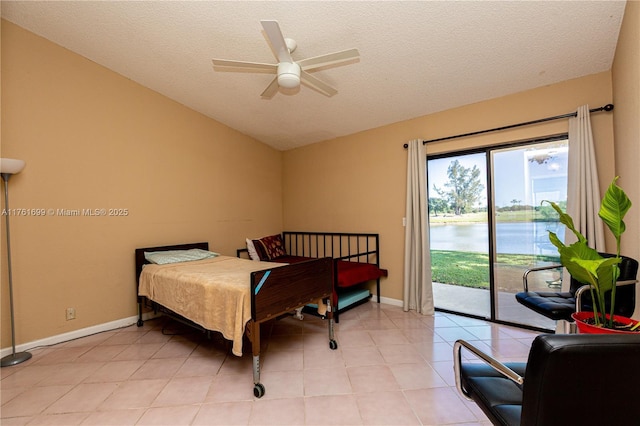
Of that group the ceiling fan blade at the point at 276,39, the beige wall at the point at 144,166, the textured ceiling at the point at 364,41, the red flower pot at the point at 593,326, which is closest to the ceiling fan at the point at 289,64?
the ceiling fan blade at the point at 276,39

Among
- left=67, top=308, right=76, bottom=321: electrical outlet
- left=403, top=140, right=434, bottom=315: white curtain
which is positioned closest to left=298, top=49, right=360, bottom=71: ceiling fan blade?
left=403, top=140, right=434, bottom=315: white curtain

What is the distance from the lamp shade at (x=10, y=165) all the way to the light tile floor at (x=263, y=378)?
1.56m

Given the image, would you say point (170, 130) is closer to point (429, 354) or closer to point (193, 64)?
point (193, 64)

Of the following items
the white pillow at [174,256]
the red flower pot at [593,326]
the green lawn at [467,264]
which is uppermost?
the white pillow at [174,256]

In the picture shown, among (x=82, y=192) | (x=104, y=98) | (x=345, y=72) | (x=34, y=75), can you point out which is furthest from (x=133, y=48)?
(x=345, y=72)

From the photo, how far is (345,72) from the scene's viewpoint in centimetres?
264

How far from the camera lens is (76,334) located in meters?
2.71

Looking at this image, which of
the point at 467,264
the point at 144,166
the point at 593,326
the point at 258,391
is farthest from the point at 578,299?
the point at 144,166

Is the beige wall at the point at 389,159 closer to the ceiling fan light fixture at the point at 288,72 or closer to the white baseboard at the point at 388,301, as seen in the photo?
the white baseboard at the point at 388,301

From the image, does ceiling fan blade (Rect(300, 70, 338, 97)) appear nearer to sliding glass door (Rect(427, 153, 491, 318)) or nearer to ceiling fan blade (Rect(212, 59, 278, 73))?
ceiling fan blade (Rect(212, 59, 278, 73))

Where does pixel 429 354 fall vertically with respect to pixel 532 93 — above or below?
below

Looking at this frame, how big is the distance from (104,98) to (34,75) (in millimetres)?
525

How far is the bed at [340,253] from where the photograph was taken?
3293 mm

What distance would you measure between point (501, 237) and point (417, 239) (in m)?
0.86
